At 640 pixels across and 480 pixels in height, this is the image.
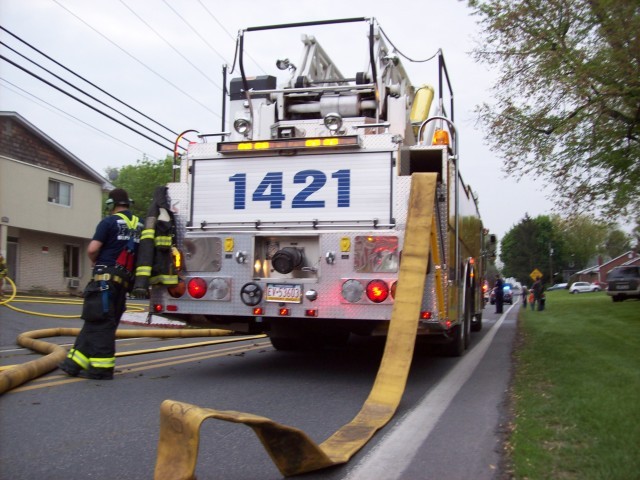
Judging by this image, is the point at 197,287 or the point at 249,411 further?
the point at 197,287

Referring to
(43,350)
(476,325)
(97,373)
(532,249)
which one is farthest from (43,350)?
(532,249)

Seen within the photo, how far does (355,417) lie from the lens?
523 centimetres

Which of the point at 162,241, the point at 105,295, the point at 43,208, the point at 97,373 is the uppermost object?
the point at 43,208

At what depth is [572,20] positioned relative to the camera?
1377 centimetres

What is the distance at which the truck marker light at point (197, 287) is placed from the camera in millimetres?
6949

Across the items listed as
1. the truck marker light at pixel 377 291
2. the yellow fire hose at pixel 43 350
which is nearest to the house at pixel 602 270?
the yellow fire hose at pixel 43 350

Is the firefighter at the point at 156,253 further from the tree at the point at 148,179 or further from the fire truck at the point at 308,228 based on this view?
the tree at the point at 148,179

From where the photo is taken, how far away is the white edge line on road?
3898mm

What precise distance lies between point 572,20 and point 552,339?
7030 millimetres

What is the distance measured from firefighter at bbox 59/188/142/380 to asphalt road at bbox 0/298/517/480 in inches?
8.8

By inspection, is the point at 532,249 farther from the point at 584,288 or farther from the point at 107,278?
the point at 107,278

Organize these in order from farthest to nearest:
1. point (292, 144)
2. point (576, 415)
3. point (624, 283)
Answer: point (624, 283) < point (292, 144) < point (576, 415)

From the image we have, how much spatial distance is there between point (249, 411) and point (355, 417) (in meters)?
0.90

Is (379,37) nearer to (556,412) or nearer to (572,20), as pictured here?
(556,412)
